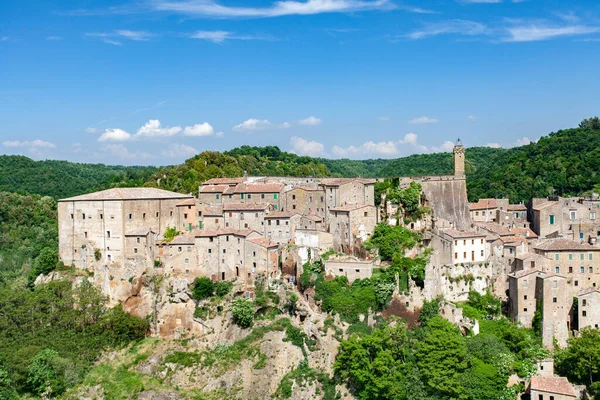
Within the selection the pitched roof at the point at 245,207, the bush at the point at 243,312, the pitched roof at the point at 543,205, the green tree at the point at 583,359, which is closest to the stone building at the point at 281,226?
the pitched roof at the point at 245,207

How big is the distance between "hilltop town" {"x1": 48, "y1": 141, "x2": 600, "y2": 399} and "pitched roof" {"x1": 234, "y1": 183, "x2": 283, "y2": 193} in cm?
14

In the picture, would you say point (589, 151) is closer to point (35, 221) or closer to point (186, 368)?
point (186, 368)

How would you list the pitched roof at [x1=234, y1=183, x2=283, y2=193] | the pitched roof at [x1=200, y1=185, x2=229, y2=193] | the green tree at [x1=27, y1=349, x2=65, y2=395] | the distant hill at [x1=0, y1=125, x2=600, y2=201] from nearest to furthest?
1. the green tree at [x1=27, y1=349, x2=65, y2=395]
2. the pitched roof at [x1=234, y1=183, x2=283, y2=193]
3. the pitched roof at [x1=200, y1=185, x2=229, y2=193]
4. the distant hill at [x1=0, y1=125, x2=600, y2=201]

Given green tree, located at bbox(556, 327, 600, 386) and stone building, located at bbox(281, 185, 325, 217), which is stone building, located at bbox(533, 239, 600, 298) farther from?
stone building, located at bbox(281, 185, 325, 217)

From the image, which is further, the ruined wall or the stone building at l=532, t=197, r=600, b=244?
the stone building at l=532, t=197, r=600, b=244

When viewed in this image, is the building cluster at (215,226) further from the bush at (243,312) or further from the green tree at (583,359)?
the green tree at (583,359)

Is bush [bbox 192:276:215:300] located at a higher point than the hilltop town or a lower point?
lower

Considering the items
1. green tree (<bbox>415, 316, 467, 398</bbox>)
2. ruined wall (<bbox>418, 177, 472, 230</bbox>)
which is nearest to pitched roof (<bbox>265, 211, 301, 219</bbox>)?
ruined wall (<bbox>418, 177, 472, 230</bbox>)

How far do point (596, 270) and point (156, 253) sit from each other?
122 ft

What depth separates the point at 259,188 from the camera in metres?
56.8

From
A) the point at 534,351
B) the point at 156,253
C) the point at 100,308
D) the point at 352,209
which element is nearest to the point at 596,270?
the point at 534,351

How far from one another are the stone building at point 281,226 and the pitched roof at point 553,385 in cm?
2238

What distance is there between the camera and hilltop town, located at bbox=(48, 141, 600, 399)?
4641 cm

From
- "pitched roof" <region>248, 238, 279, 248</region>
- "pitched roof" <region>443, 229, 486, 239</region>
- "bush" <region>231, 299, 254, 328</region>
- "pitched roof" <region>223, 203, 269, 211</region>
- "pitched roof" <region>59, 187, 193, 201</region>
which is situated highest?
"pitched roof" <region>59, 187, 193, 201</region>
